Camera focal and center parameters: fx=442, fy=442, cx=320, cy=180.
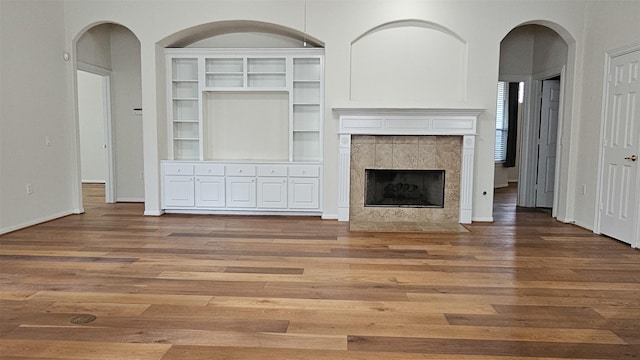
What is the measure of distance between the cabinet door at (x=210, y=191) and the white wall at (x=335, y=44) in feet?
2.16

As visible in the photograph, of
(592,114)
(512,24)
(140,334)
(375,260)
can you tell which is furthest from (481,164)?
(140,334)

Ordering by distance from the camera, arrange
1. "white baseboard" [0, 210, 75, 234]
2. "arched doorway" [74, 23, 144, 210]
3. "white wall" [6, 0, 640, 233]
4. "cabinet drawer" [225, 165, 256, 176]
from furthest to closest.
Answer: "arched doorway" [74, 23, 144, 210] < "cabinet drawer" [225, 165, 256, 176] < "white wall" [6, 0, 640, 233] < "white baseboard" [0, 210, 75, 234]

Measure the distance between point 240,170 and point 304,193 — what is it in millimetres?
962

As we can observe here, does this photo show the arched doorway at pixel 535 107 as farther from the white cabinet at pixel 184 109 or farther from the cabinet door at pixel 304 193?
the white cabinet at pixel 184 109

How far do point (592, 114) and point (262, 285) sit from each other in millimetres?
4748

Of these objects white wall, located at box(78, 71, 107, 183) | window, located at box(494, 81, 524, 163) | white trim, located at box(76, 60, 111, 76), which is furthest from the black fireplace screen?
white wall, located at box(78, 71, 107, 183)

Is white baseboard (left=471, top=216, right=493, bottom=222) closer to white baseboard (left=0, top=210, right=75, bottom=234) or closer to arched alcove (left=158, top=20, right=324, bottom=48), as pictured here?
arched alcove (left=158, top=20, right=324, bottom=48)

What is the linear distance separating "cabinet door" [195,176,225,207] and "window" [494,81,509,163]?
6779mm

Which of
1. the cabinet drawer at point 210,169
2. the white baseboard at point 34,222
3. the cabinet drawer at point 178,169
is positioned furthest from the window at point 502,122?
the white baseboard at point 34,222

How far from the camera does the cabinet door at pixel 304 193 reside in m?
6.19

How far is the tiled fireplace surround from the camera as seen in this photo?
581 cm

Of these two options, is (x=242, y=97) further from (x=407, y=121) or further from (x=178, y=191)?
(x=407, y=121)

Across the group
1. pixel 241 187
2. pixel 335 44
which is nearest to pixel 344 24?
pixel 335 44

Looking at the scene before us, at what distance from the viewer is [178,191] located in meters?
6.37
